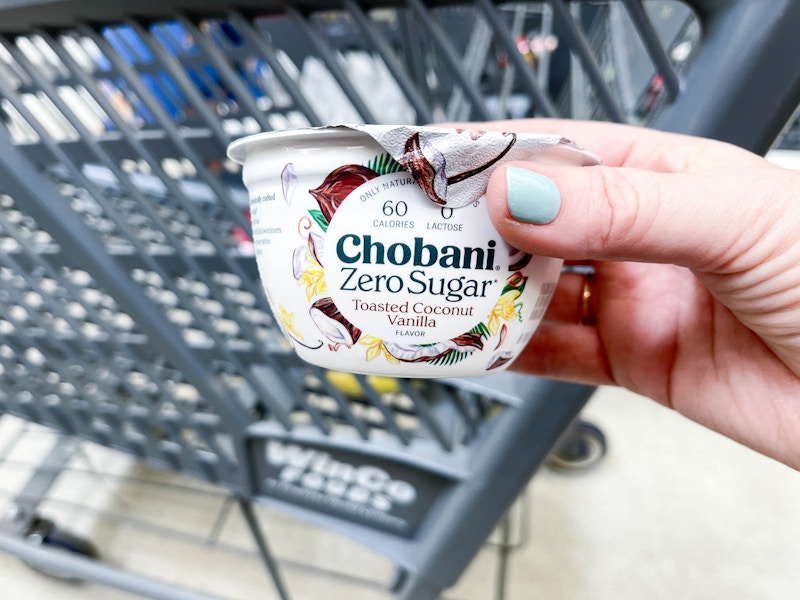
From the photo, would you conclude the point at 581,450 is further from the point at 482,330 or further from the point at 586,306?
the point at 482,330

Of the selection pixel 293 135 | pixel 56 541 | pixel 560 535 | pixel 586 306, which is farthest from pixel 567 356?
pixel 56 541

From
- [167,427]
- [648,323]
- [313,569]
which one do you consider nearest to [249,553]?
[313,569]

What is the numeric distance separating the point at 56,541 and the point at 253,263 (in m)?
0.73

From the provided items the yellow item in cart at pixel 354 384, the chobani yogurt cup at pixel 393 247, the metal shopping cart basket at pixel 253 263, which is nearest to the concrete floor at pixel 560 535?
the metal shopping cart basket at pixel 253 263

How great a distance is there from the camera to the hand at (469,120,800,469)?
0.89ft

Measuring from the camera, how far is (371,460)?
1.93ft

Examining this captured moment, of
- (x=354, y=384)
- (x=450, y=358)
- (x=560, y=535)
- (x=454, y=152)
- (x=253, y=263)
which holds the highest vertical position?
(x=454, y=152)

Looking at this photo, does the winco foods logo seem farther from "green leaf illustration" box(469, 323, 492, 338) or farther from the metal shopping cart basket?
"green leaf illustration" box(469, 323, 492, 338)

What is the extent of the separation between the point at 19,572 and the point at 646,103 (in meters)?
1.29

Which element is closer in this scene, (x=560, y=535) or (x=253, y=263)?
(x=253, y=263)

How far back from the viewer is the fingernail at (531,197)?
0.25m

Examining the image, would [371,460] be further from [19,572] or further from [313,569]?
[19,572]

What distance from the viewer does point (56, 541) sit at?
2.94ft

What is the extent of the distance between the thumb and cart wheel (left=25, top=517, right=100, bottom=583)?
37.1 inches
